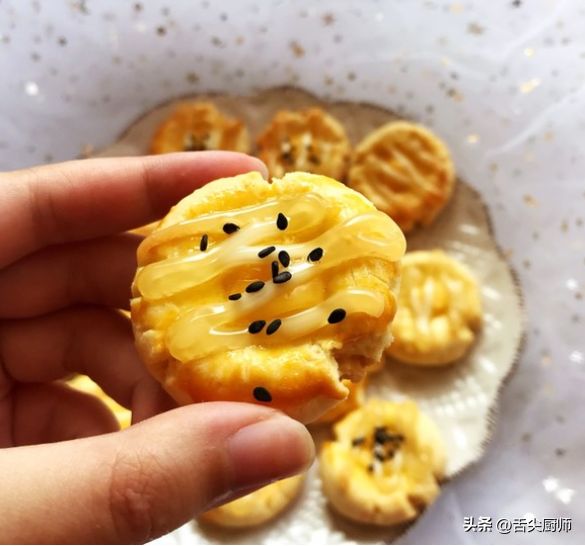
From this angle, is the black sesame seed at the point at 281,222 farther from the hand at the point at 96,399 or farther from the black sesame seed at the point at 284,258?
the hand at the point at 96,399

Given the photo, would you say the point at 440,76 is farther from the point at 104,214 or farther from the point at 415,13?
the point at 104,214

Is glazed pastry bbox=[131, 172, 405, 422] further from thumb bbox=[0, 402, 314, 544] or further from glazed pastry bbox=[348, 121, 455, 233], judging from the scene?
glazed pastry bbox=[348, 121, 455, 233]

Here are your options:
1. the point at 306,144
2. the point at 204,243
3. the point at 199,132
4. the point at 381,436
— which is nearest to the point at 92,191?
the point at 204,243

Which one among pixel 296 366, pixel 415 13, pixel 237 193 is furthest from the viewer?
pixel 415 13

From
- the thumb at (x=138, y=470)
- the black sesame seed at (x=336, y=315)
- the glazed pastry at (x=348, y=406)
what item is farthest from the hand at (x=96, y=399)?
the glazed pastry at (x=348, y=406)

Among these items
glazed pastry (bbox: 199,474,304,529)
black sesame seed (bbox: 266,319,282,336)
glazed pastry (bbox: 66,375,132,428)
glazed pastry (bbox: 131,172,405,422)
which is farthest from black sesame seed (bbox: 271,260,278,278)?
glazed pastry (bbox: 66,375,132,428)

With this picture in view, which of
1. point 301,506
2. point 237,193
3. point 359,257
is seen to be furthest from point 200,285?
point 301,506
